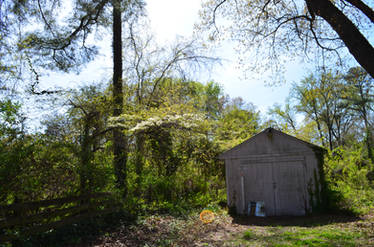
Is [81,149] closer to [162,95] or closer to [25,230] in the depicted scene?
[25,230]

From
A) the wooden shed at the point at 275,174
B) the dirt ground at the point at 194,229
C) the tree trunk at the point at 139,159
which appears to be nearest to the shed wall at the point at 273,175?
the wooden shed at the point at 275,174

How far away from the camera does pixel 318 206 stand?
9.54 meters

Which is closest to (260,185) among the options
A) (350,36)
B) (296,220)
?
(296,220)

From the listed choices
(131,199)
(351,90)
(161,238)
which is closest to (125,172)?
(131,199)

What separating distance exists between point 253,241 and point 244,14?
6.49 metres

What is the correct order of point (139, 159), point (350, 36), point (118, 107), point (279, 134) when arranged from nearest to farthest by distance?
1. point (350, 36)
2. point (139, 159)
3. point (118, 107)
4. point (279, 134)

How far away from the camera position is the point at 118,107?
9398 millimetres

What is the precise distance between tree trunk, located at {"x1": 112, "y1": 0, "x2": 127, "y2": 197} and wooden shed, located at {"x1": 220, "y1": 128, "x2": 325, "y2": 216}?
420 cm

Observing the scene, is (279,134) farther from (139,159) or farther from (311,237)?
(139,159)

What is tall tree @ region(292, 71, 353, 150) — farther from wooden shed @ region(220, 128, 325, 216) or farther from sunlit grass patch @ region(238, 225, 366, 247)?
sunlit grass patch @ region(238, 225, 366, 247)

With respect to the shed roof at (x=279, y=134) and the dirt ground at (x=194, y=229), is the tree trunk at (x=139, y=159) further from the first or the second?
the shed roof at (x=279, y=134)

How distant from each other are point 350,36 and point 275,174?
20.0 feet

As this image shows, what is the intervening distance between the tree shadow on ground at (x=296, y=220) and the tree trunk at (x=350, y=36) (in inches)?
190

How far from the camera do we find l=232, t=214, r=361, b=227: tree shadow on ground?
26.3ft
